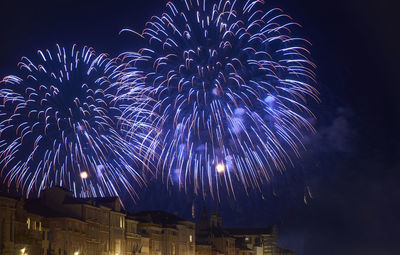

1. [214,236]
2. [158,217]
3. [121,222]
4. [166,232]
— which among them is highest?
[158,217]

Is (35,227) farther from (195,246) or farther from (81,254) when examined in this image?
(195,246)

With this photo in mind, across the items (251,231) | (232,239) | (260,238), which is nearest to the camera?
(232,239)

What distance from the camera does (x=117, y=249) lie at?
322 ft

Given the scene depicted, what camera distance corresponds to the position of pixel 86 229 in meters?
88.5

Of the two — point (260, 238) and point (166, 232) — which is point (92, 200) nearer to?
point (166, 232)

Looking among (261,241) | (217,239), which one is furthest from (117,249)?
(261,241)

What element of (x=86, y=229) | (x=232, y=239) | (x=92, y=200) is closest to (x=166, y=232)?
(x=92, y=200)

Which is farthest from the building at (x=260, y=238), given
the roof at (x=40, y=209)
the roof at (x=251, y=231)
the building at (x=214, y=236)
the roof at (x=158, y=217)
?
the roof at (x=40, y=209)

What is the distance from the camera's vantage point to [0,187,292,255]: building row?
2832 inches

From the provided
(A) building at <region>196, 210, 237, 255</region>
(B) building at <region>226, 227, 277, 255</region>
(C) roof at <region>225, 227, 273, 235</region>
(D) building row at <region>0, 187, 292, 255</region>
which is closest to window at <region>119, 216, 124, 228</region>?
(D) building row at <region>0, 187, 292, 255</region>

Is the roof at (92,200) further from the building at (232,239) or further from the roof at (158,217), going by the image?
the building at (232,239)

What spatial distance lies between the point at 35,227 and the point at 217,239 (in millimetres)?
80123

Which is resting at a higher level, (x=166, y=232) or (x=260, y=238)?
(x=166, y=232)

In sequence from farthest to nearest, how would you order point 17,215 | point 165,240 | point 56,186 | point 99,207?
point 165,240, point 99,207, point 56,186, point 17,215
